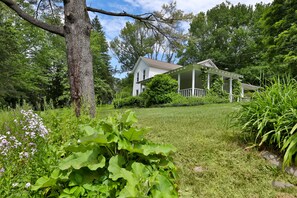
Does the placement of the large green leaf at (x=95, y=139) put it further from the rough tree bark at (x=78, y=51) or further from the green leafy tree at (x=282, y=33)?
the green leafy tree at (x=282, y=33)

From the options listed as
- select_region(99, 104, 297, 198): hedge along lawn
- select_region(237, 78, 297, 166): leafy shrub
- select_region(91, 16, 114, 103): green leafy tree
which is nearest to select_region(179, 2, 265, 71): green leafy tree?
select_region(91, 16, 114, 103): green leafy tree

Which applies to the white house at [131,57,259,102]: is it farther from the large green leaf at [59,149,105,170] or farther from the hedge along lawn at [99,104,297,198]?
the large green leaf at [59,149,105,170]

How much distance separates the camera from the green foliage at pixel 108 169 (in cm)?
159

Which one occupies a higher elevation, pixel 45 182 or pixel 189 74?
pixel 189 74

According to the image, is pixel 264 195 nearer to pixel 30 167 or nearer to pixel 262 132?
pixel 262 132

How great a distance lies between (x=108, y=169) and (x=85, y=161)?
0.61 ft

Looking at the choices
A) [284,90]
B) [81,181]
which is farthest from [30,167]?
[284,90]

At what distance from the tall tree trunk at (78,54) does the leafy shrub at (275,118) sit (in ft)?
9.87

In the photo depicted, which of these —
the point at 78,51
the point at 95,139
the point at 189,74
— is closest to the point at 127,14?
the point at 78,51

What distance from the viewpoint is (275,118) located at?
2684mm

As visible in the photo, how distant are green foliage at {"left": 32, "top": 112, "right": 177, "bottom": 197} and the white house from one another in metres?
11.7

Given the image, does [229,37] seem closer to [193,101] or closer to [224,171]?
[193,101]

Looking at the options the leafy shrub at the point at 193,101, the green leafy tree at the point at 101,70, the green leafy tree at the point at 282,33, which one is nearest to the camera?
the green leafy tree at the point at 282,33

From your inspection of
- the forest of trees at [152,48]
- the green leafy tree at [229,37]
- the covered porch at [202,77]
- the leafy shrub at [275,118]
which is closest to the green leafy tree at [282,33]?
the forest of trees at [152,48]
